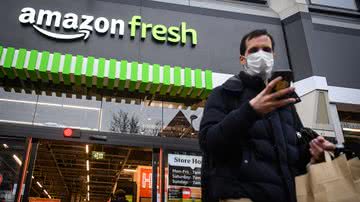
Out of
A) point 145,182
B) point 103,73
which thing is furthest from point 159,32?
point 145,182

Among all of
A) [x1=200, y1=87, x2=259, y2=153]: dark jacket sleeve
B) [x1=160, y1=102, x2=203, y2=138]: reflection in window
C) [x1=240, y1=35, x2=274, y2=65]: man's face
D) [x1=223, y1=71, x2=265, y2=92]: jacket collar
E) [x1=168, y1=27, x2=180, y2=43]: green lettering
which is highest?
[x1=168, y1=27, x2=180, y2=43]: green lettering

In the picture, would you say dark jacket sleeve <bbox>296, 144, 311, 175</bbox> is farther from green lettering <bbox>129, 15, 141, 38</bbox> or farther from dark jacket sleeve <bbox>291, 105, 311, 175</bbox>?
green lettering <bbox>129, 15, 141, 38</bbox>

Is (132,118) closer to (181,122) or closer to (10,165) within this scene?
(181,122)

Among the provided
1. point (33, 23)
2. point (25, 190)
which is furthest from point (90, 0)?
point (25, 190)

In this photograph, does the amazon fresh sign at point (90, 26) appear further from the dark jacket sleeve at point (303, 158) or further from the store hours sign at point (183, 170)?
the dark jacket sleeve at point (303, 158)

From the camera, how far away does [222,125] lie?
1.70 meters

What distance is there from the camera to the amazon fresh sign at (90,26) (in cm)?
598

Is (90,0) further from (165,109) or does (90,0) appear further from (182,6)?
(165,109)

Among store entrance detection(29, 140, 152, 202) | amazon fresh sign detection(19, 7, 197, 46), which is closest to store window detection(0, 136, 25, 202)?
store entrance detection(29, 140, 152, 202)

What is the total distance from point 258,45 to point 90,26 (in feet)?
14.9

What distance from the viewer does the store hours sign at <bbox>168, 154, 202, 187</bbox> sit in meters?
5.79

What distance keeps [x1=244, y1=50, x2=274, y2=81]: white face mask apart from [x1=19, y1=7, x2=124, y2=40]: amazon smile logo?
446 centimetres

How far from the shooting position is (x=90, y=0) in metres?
6.47

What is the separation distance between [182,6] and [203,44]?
2.95ft
